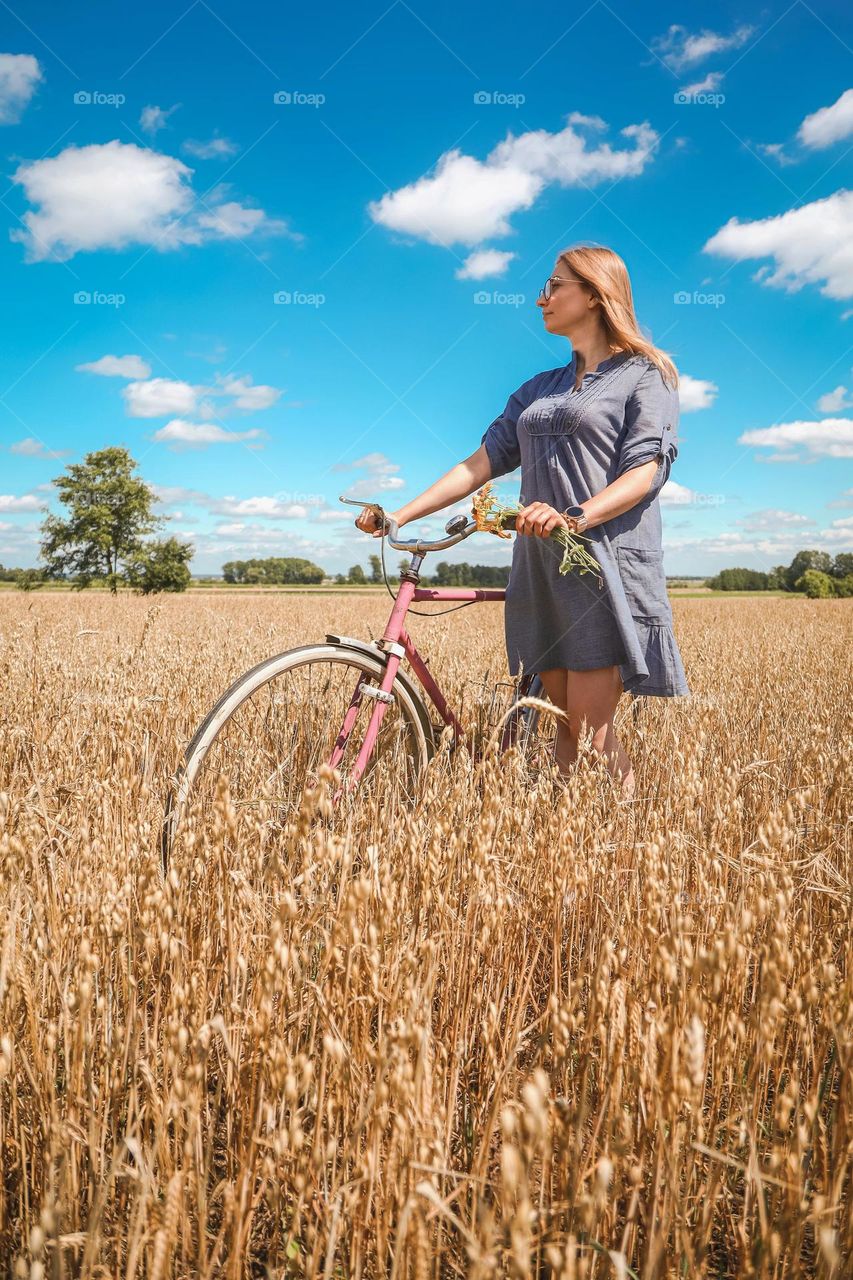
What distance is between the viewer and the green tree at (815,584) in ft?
163

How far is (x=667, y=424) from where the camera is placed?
284 cm

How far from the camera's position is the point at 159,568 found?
5122cm

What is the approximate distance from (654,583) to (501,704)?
1064 millimetres

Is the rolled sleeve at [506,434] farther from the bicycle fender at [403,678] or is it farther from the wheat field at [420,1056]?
the wheat field at [420,1056]

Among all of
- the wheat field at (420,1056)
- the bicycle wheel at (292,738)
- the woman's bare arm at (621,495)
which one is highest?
the woman's bare arm at (621,495)

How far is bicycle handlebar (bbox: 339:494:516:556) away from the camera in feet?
9.49

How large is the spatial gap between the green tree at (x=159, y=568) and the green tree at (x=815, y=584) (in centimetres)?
4187

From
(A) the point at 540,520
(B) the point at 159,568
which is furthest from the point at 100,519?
(A) the point at 540,520

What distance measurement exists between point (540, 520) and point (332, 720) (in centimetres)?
140

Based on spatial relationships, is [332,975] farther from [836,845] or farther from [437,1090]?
[836,845]

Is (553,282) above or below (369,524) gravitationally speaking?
above

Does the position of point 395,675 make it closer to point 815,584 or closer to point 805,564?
point 815,584

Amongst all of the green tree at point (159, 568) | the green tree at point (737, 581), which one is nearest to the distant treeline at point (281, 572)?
the green tree at point (159, 568)

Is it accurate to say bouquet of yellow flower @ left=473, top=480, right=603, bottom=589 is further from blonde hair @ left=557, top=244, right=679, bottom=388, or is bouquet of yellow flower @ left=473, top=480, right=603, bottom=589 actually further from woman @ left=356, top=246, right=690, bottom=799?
blonde hair @ left=557, top=244, right=679, bottom=388
